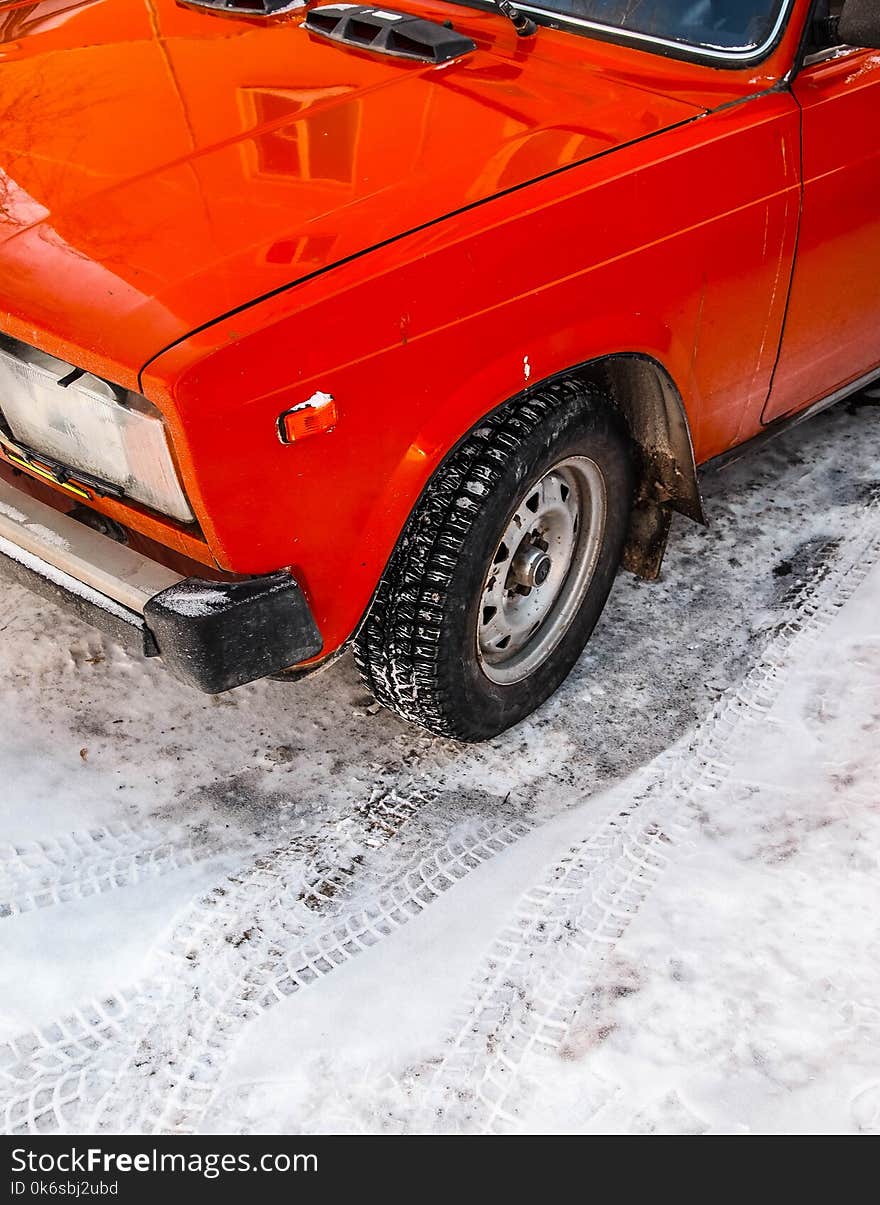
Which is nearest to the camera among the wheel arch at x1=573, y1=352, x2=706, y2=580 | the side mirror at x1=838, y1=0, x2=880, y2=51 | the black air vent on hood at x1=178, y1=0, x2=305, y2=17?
the side mirror at x1=838, y1=0, x2=880, y2=51

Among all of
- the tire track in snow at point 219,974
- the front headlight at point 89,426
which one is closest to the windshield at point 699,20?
the front headlight at point 89,426

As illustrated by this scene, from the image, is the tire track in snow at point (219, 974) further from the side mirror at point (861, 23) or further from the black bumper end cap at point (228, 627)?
the side mirror at point (861, 23)

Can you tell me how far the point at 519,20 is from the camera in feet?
10.1

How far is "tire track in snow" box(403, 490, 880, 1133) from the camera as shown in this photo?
2180mm

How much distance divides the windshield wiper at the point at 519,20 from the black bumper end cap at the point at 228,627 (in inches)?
67.1

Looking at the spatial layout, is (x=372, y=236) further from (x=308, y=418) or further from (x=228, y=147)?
(x=228, y=147)

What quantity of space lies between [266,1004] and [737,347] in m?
1.91

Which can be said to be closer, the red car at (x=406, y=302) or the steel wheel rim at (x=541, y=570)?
the red car at (x=406, y=302)

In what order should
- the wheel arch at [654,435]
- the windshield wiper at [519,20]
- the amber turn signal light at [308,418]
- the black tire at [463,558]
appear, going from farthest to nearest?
1. the windshield wiper at [519,20]
2. the wheel arch at [654,435]
3. the black tire at [463,558]
4. the amber turn signal light at [308,418]

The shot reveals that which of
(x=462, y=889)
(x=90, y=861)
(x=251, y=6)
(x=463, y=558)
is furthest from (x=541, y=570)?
(x=251, y=6)

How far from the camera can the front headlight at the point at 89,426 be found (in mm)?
2182

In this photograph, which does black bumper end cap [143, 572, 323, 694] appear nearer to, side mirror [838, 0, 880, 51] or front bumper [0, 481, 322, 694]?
front bumper [0, 481, 322, 694]

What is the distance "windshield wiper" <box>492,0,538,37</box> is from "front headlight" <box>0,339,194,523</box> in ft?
5.18

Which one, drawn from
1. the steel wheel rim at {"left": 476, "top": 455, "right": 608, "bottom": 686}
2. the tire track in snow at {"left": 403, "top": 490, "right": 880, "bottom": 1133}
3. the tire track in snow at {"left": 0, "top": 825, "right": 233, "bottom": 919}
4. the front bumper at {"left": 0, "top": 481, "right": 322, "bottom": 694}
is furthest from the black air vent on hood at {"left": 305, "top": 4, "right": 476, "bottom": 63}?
the tire track in snow at {"left": 0, "top": 825, "right": 233, "bottom": 919}
